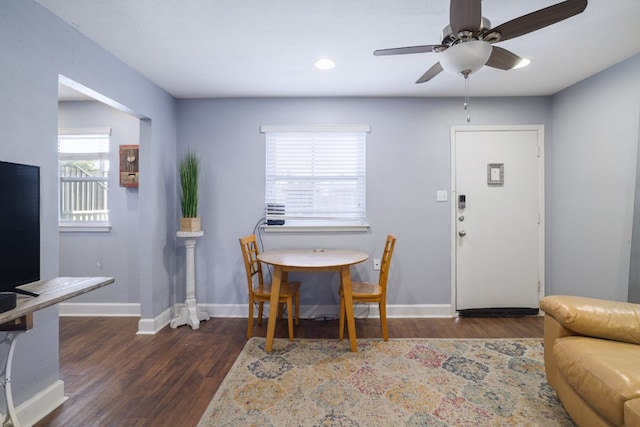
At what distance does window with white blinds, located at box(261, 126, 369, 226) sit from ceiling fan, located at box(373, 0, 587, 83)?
168 cm

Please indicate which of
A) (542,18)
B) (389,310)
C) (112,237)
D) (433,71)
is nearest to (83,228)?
(112,237)

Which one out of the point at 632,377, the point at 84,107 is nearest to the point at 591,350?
the point at 632,377

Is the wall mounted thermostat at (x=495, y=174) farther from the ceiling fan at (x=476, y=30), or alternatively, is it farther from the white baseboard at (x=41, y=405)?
the white baseboard at (x=41, y=405)

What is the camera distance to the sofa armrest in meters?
1.57

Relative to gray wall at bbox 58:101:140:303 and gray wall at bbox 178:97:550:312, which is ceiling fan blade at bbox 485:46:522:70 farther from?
gray wall at bbox 58:101:140:303

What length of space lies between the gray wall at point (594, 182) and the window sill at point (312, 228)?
1989 millimetres

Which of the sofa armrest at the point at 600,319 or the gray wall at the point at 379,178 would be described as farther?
the gray wall at the point at 379,178

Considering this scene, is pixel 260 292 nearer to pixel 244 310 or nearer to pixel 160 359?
pixel 244 310

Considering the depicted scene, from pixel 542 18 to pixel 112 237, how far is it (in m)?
3.96

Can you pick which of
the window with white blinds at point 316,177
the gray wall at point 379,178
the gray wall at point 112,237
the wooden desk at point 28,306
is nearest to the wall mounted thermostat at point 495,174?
the gray wall at point 379,178

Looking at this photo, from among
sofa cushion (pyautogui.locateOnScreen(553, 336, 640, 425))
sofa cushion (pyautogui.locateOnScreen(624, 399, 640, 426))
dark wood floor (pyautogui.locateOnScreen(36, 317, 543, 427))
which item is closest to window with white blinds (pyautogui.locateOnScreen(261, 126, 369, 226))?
dark wood floor (pyautogui.locateOnScreen(36, 317, 543, 427))

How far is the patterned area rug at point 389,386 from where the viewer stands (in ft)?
5.51

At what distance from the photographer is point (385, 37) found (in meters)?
2.08

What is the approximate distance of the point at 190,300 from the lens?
9.94ft
